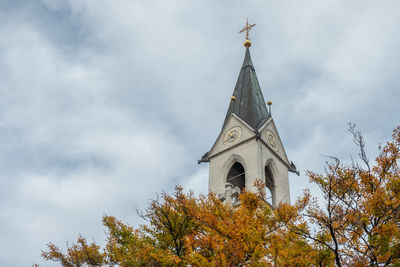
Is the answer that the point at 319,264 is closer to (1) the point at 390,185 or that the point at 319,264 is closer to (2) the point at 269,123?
(1) the point at 390,185

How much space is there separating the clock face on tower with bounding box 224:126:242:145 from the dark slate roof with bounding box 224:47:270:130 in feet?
3.19

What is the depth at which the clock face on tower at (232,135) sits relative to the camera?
30609mm

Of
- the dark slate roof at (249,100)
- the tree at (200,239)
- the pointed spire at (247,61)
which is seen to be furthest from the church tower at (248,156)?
the tree at (200,239)

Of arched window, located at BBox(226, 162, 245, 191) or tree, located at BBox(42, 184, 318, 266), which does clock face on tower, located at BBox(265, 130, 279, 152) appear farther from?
tree, located at BBox(42, 184, 318, 266)

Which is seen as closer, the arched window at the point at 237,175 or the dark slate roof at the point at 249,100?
the arched window at the point at 237,175

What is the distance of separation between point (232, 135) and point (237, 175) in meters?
2.89

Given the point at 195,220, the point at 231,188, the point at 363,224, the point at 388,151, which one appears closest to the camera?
the point at 363,224

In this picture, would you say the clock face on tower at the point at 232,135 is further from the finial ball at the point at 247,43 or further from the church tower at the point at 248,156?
the finial ball at the point at 247,43

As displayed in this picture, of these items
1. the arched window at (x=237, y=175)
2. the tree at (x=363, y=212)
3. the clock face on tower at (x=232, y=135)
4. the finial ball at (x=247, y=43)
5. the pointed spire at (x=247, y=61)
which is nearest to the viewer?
the tree at (x=363, y=212)

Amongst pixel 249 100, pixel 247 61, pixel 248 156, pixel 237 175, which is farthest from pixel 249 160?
pixel 247 61

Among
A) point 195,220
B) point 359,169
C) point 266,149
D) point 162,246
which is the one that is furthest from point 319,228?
point 266,149

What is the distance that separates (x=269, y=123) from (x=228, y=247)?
19553mm

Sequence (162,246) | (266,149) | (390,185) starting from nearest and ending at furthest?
1. (390,185)
2. (162,246)
3. (266,149)

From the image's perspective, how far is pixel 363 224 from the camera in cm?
1203
